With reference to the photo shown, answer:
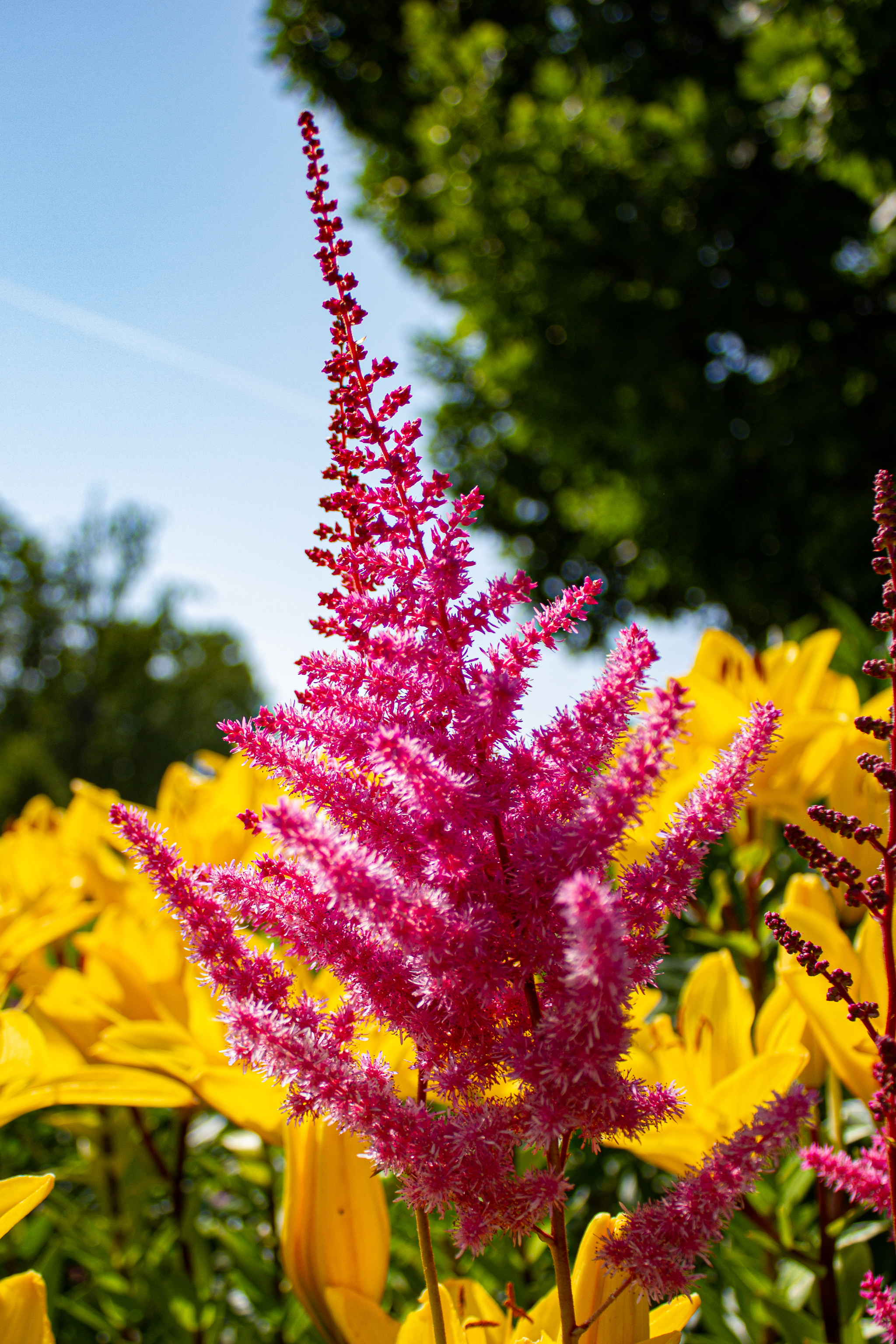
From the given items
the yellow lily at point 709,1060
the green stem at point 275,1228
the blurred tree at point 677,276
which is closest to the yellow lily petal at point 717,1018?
the yellow lily at point 709,1060

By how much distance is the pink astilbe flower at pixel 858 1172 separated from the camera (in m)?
0.54

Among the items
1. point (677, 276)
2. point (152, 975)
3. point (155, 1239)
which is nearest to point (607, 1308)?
point (152, 975)

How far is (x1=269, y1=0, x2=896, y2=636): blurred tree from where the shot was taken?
694cm

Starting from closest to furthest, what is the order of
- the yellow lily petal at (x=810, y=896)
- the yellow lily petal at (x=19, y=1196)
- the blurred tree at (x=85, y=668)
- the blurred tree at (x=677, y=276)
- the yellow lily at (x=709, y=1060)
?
the yellow lily petal at (x=19, y=1196), the yellow lily at (x=709, y=1060), the yellow lily petal at (x=810, y=896), the blurred tree at (x=677, y=276), the blurred tree at (x=85, y=668)

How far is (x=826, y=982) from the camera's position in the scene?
2.51ft

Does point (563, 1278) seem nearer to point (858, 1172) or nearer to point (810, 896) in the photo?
Result: point (858, 1172)

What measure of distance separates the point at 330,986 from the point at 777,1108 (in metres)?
0.56

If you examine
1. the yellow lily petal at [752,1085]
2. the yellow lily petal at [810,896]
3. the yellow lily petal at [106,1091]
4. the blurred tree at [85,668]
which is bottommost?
the yellow lily petal at [752,1085]

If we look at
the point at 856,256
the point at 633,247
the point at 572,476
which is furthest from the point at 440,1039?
the point at 572,476

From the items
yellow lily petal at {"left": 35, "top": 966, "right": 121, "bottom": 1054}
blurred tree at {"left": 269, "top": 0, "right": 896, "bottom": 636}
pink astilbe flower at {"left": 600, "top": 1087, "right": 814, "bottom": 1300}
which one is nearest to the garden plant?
pink astilbe flower at {"left": 600, "top": 1087, "right": 814, "bottom": 1300}

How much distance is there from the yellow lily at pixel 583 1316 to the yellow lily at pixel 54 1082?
320 mm

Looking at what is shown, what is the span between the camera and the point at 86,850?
1461 millimetres

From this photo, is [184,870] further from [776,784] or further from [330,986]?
[776,784]

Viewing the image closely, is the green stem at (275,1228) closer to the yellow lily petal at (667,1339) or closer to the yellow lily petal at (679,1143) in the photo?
the yellow lily petal at (679,1143)
